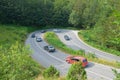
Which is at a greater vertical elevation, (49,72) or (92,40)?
(49,72)

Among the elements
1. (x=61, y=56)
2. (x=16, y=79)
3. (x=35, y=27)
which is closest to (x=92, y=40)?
(x=61, y=56)

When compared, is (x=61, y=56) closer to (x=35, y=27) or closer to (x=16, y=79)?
(x=16, y=79)

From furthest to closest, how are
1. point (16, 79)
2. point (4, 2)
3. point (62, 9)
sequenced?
point (62, 9) → point (4, 2) → point (16, 79)

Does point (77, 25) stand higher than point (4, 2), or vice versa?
point (4, 2)

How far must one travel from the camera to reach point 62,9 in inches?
4500

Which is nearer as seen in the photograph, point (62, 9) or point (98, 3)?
point (98, 3)

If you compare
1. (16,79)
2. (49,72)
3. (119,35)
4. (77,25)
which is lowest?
(77,25)

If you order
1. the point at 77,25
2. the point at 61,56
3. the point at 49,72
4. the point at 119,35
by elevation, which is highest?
the point at 119,35

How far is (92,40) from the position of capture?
74.3 m

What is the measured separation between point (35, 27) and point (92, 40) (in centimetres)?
3516

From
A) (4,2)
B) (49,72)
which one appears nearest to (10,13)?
(4,2)

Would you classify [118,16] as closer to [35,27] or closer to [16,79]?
[16,79]

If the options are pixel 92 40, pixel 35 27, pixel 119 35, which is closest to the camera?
pixel 119 35

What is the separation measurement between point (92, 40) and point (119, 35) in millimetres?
63706
